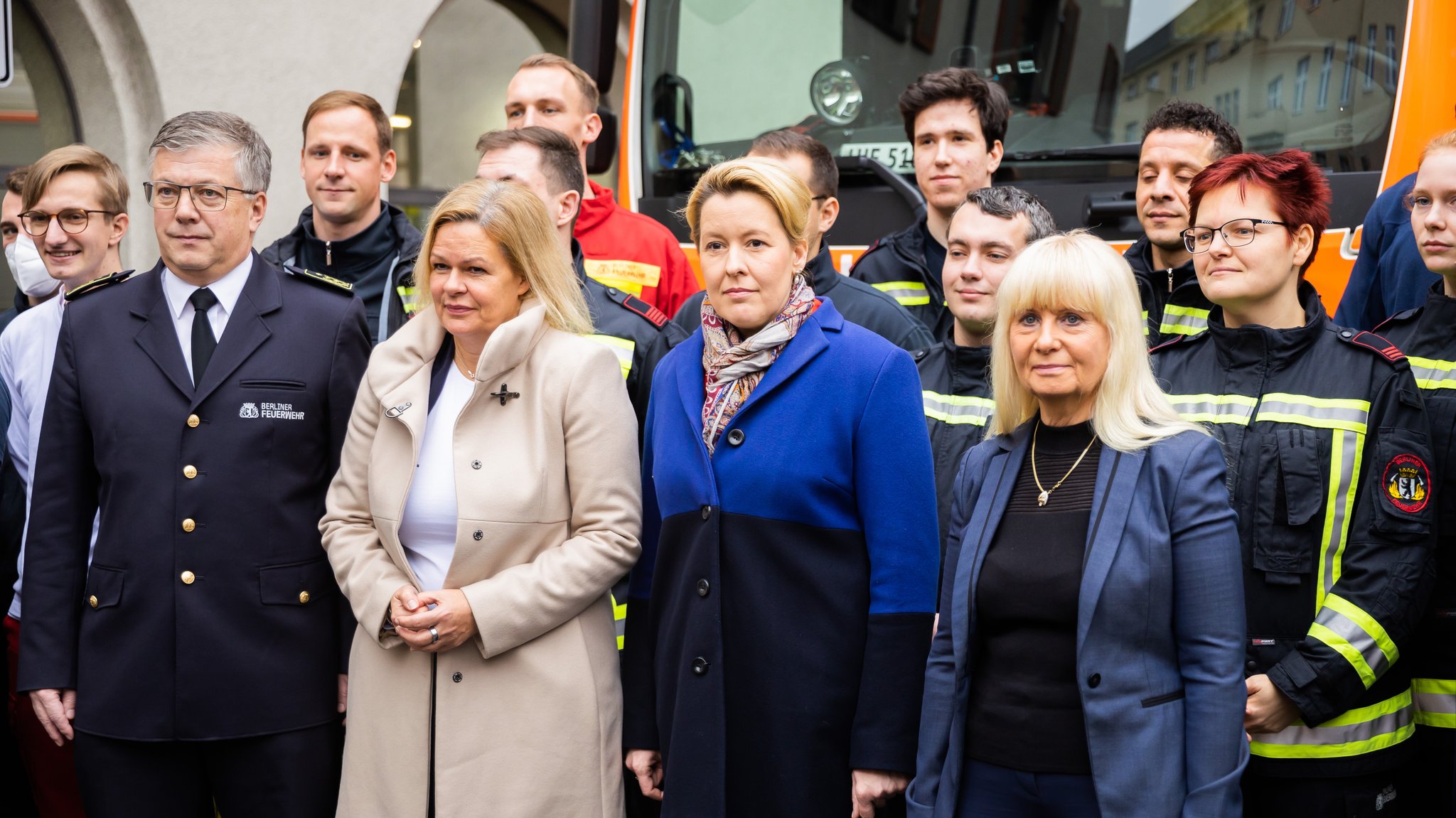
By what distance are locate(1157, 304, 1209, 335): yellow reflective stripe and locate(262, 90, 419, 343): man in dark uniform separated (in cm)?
241

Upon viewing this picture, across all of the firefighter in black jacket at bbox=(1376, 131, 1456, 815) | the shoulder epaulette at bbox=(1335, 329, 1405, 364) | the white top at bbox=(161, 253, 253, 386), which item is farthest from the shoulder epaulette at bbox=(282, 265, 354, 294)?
the firefighter in black jacket at bbox=(1376, 131, 1456, 815)

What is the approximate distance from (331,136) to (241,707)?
85.9 inches

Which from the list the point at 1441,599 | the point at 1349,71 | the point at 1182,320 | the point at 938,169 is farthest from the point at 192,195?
the point at 1349,71

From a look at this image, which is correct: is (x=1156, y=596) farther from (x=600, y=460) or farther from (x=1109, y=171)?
(x=1109, y=171)

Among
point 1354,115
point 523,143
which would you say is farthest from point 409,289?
point 1354,115

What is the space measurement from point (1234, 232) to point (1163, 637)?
3.49 ft

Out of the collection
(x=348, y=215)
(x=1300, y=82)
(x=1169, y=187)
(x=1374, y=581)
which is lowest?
(x=1374, y=581)

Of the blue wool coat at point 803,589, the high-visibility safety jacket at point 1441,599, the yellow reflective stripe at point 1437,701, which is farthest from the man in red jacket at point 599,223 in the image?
the yellow reflective stripe at point 1437,701

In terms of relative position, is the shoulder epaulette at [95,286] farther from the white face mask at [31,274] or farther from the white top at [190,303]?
the white face mask at [31,274]

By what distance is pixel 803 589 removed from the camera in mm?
3031

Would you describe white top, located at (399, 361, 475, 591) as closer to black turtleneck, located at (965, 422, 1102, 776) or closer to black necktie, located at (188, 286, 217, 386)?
black necktie, located at (188, 286, 217, 386)

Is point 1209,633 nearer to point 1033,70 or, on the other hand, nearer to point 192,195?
point 192,195

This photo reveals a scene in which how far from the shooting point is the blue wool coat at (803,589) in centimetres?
299

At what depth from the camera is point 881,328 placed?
4.27 meters
